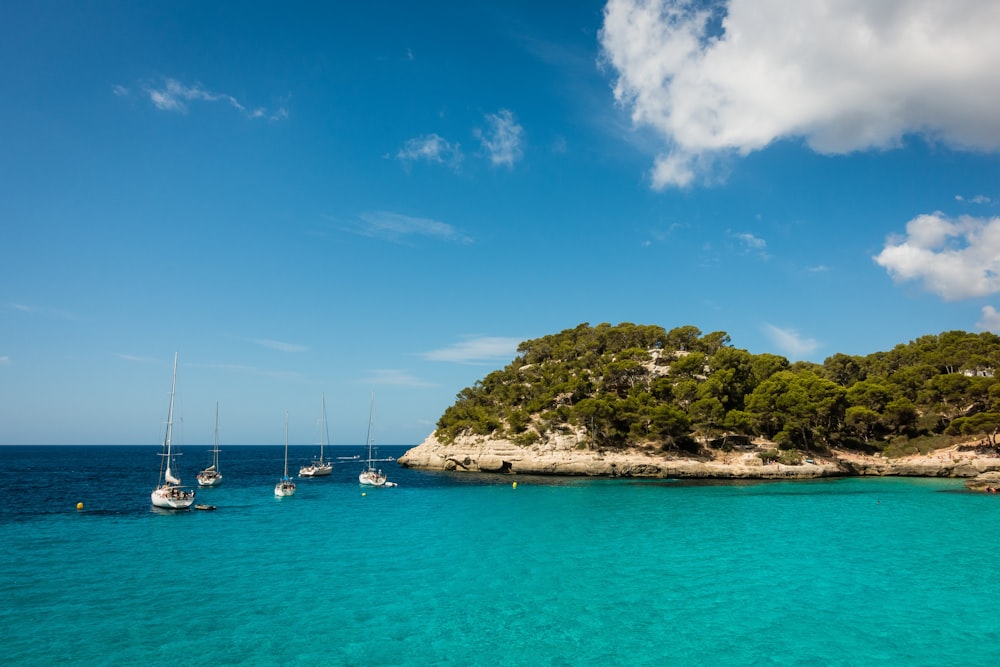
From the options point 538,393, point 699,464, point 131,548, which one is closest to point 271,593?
point 131,548

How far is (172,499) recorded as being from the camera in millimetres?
43656

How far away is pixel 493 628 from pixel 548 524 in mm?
19542

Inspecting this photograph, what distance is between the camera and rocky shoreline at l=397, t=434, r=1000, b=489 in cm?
6312

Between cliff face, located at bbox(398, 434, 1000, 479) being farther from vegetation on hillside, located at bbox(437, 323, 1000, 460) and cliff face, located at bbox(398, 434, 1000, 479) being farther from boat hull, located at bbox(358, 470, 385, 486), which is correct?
boat hull, located at bbox(358, 470, 385, 486)

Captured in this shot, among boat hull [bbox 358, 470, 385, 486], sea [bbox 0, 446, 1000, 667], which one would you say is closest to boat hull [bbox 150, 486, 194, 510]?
sea [bbox 0, 446, 1000, 667]

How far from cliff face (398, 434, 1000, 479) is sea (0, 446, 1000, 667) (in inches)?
807

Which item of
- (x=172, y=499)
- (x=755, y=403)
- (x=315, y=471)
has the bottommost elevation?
(x=315, y=471)

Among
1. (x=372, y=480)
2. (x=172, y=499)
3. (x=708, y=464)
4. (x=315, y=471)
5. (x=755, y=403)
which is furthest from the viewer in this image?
(x=315, y=471)

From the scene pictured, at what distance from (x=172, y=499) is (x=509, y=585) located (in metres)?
33.9

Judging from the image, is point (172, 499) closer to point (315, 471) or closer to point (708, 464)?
point (315, 471)

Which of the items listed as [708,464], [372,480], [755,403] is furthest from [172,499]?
[755,403]

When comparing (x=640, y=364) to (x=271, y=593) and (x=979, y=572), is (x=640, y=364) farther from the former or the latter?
(x=271, y=593)

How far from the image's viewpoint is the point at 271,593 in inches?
855

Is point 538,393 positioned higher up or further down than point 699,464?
higher up
